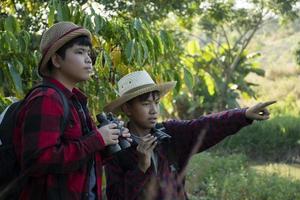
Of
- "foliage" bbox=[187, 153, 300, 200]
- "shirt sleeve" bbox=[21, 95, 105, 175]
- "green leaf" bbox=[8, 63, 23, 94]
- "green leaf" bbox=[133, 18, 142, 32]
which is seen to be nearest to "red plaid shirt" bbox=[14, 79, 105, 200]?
"shirt sleeve" bbox=[21, 95, 105, 175]

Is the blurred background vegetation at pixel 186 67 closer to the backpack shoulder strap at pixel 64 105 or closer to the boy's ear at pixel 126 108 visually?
the boy's ear at pixel 126 108

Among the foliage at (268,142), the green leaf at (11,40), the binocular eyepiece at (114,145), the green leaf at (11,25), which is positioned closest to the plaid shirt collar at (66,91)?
the binocular eyepiece at (114,145)

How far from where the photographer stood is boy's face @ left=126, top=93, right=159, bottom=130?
2.68 meters

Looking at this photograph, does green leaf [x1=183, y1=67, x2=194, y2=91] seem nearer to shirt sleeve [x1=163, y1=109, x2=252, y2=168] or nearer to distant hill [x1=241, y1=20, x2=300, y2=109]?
shirt sleeve [x1=163, y1=109, x2=252, y2=168]

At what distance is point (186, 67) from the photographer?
4.00 meters

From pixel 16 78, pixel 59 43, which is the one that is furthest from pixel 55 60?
pixel 16 78

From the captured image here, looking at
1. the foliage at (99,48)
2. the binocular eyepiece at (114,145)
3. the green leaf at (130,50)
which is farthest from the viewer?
the green leaf at (130,50)

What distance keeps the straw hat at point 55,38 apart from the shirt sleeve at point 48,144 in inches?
9.3

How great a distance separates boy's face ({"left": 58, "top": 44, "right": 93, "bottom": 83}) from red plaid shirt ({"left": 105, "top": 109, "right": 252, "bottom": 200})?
47cm

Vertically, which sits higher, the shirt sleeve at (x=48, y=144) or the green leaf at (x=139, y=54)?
the green leaf at (x=139, y=54)

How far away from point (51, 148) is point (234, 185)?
4987 millimetres

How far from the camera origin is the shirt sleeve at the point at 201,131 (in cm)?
262

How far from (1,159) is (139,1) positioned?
4772 mm

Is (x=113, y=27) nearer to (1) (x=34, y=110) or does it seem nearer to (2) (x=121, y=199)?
(2) (x=121, y=199)
